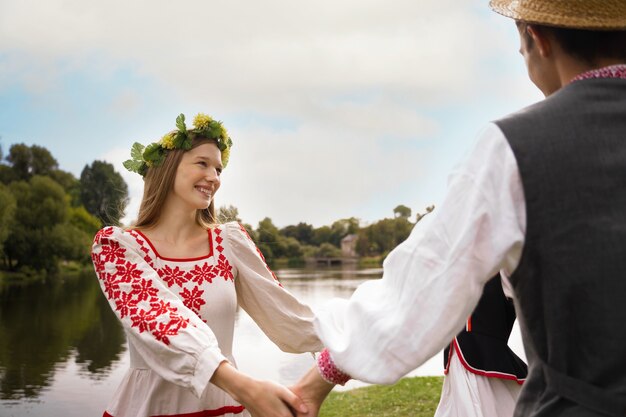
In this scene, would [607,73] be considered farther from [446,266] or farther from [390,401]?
[390,401]

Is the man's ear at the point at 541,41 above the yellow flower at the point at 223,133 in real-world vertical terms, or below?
above

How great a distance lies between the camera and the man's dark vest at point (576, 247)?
55.9 inches

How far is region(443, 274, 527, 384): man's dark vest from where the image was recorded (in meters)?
3.32

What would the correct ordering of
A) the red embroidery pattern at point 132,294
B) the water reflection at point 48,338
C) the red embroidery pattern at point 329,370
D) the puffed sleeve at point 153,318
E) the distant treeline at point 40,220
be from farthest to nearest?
the distant treeline at point 40,220 → the water reflection at point 48,338 → the red embroidery pattern at point 132,294 → the puffed sleeve at point 153,318 → the red embroidery pattern at point 329,370

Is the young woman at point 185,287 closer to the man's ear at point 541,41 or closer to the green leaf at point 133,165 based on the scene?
the green leaf at point 133,165

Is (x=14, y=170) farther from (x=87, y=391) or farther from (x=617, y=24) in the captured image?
(x=617, y=24)

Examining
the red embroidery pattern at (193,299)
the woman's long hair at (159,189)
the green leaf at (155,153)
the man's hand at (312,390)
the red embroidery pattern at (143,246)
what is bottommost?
the man's hand at (312,390)

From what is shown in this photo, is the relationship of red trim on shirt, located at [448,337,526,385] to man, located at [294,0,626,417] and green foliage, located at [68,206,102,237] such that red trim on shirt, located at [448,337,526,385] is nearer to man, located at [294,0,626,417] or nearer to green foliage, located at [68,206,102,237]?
man, located at [294,0,626,417]

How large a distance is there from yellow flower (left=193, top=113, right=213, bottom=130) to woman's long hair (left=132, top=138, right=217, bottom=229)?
69 millimetres

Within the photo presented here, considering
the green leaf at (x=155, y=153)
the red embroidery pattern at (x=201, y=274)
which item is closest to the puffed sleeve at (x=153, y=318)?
the red embroidery pattern at (x=201, y=274)

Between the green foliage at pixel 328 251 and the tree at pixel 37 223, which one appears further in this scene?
the green foliage at pixel 328 251

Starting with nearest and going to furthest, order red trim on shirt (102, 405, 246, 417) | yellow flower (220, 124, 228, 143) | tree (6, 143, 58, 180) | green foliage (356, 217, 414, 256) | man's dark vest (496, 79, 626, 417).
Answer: man's dark vest (496, 79, 626, 417)
red trim on shirt (102, 405, 246, 417)
yellow flower (220, 124, 228, 143)
tree (6, 143, 58, 180)
green foliage (356, 217, 414, 256)

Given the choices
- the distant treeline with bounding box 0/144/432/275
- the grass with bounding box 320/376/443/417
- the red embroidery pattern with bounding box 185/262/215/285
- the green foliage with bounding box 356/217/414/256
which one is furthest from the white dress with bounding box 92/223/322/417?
the green foliage with bounding box 356/217/414/256

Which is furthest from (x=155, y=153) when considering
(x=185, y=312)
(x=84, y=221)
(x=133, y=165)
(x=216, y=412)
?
(x=84, y=221)
